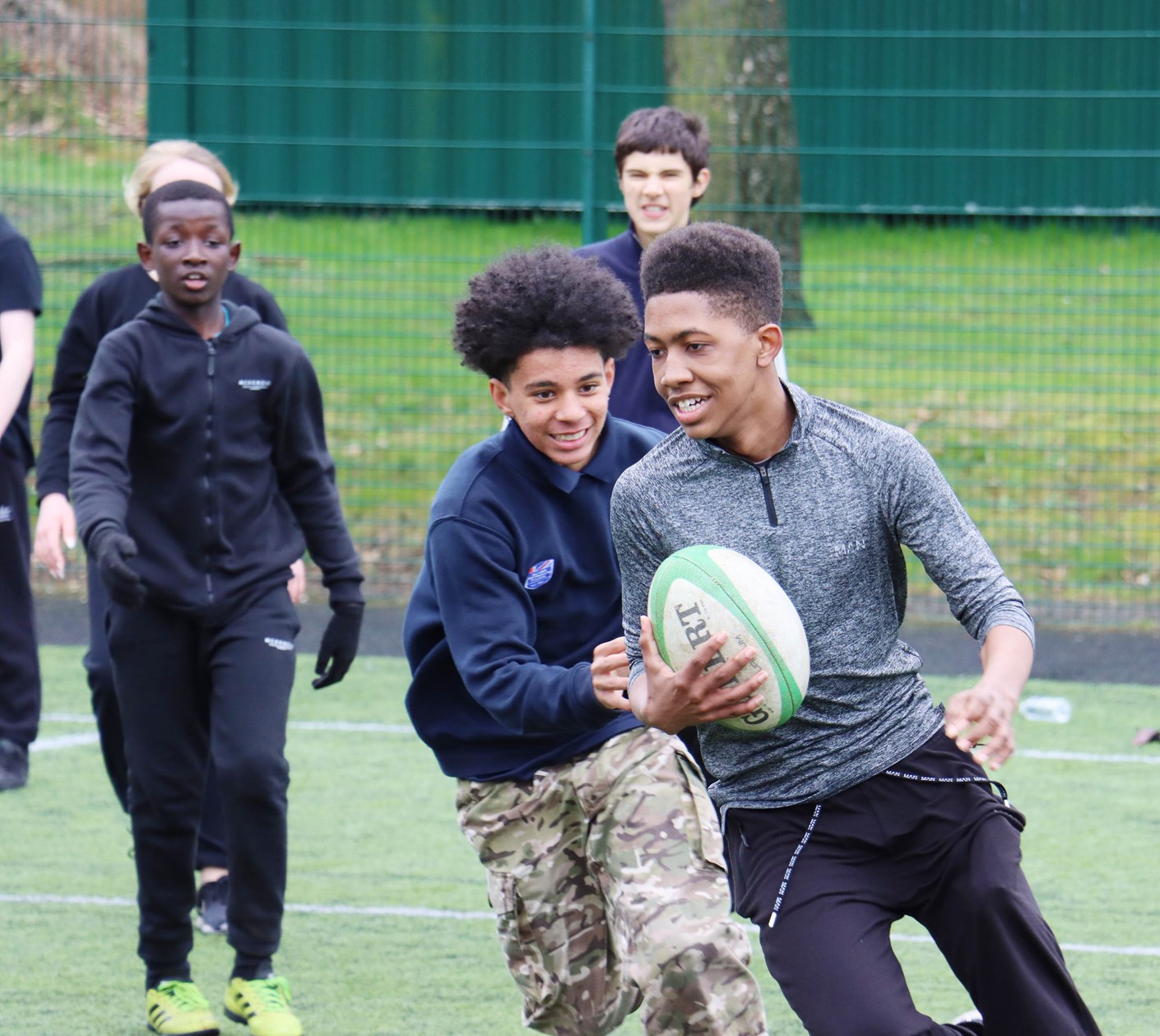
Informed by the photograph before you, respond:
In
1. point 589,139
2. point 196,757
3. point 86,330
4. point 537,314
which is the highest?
point 589,139

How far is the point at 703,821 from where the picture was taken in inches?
157

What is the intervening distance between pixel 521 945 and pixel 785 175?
22.9ft

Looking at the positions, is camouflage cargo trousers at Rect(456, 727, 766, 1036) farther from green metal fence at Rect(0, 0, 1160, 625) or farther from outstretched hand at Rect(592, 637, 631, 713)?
green metal fence at Rect(0, 0, 1160, 625)

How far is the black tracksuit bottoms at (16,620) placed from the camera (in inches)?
291

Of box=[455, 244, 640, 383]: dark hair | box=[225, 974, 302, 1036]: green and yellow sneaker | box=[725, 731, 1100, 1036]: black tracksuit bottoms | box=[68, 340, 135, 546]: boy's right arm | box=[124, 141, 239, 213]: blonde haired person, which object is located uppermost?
box=[124, 141, 239, 213]: blonde haired person

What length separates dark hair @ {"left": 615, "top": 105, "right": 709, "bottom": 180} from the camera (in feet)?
21.5

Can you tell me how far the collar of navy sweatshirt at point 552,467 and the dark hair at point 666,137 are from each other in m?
2.60

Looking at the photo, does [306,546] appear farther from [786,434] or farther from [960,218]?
[960,218]

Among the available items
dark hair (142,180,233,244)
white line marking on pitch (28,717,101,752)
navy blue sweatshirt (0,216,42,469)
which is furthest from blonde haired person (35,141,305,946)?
white line marking on pitch (28,717,101,752)

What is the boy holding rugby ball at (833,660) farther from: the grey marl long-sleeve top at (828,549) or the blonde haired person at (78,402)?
the blonde haired person at (78,402)

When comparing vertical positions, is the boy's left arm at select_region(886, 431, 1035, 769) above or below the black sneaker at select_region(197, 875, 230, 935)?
above

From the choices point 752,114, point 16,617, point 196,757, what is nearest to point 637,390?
point 196,757

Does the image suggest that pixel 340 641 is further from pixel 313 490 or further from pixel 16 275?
pixel 16 275

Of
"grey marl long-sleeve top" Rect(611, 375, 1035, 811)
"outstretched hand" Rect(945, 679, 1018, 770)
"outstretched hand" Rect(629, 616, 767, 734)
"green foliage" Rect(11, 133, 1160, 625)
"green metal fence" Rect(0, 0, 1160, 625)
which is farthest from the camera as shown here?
"green foliage" Rect(11, 133, 1160, 625)
